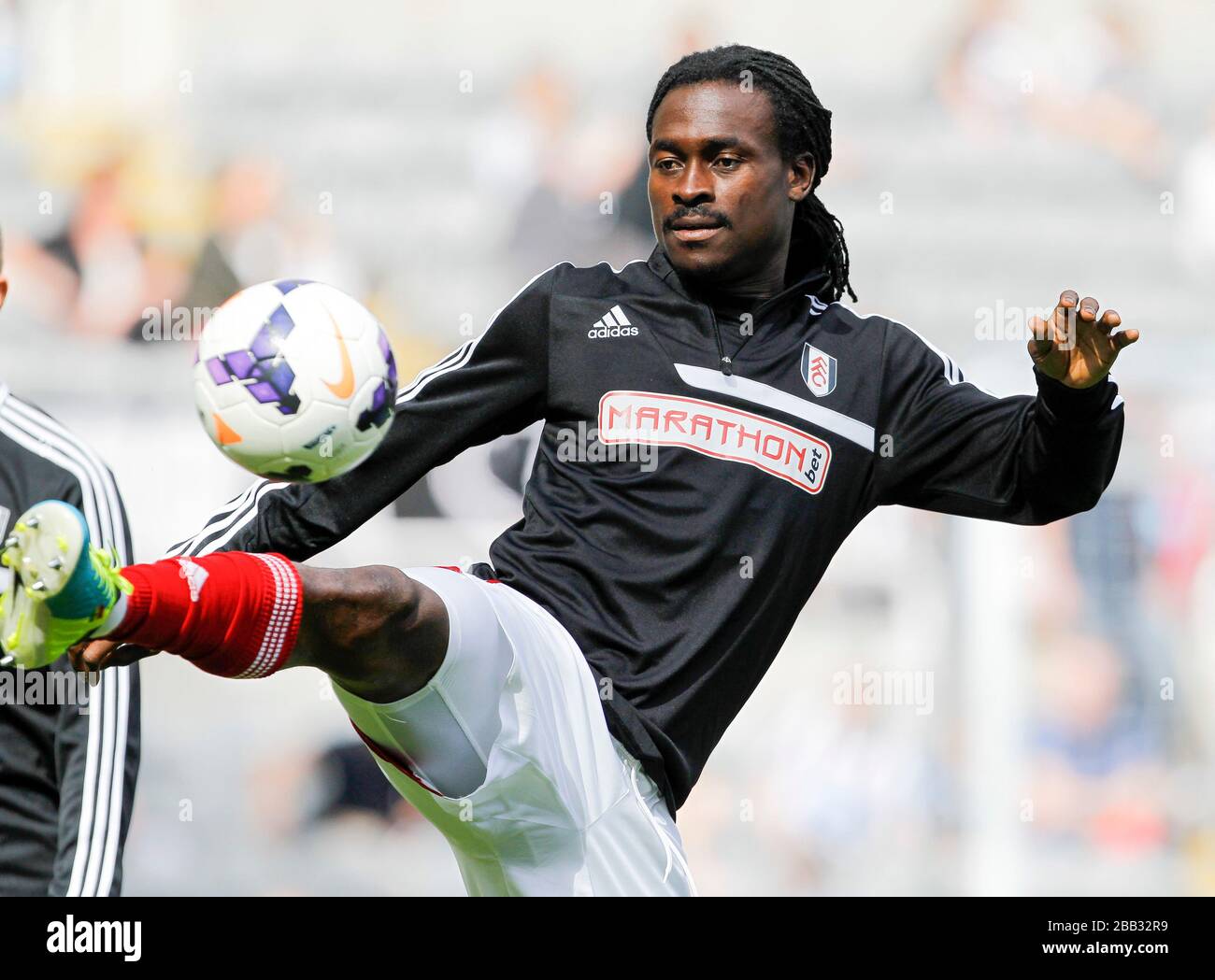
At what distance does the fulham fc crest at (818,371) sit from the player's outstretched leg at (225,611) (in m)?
1.16

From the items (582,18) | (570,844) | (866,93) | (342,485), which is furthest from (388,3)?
(570,844)

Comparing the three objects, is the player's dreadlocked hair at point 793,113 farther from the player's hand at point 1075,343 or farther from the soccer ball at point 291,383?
the soccer ball at point 291,383

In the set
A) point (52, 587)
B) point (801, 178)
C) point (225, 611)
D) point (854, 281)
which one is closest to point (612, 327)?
point (801, 178)

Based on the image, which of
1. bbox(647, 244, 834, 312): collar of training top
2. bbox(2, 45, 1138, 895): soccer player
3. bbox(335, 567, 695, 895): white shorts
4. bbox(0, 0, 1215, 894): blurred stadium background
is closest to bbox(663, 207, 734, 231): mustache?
bbox(2, 45, 1138, 895): soccer player

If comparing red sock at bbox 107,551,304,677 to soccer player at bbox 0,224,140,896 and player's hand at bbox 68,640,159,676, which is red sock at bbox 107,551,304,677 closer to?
player's hand at bbox 68,640,159,676

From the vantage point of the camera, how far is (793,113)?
434 centimetres

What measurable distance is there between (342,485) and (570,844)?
0.95m

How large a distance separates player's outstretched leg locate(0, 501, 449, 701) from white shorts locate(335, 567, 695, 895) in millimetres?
110

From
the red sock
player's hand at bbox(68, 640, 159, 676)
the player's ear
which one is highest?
the player's ear

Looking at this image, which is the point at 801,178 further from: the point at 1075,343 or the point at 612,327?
the point at 1075,343

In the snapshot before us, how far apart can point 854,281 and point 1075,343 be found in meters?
4.68

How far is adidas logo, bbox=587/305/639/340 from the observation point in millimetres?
4066

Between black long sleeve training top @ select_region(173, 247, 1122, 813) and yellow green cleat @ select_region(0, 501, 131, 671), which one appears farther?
black long sleeve training top @ select_region(173, 247, 1122, 813)

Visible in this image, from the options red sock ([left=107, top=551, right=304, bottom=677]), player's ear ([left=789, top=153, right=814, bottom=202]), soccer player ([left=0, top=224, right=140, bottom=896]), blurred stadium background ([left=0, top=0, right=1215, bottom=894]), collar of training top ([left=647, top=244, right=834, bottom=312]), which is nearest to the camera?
red sock ([left=107, top=551, right=304, bottom=677])
